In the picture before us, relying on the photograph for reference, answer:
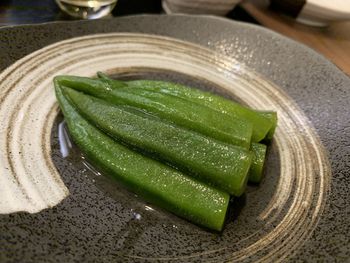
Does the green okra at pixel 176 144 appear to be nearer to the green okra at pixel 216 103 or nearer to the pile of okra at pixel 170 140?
the pile of okra at pixel 170 140

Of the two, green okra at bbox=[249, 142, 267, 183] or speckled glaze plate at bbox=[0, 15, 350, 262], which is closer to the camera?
speckled glaze plate at bbox=[0, 15, 350, 262]

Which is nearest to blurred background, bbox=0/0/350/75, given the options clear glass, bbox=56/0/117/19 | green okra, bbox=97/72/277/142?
clear glass, bbox=56/0/117/19

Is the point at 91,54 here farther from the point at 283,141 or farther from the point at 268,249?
the point at 268,249

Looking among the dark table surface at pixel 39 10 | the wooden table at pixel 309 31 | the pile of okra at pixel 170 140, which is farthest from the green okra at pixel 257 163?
the wooden table at pixel 309 31

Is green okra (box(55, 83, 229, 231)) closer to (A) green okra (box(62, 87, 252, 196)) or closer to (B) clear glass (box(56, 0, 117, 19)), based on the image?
(A) green okra (box(62, 87, 252, 196))

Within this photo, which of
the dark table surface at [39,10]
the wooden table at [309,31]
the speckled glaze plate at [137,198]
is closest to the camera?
the speckled glaze plate at [137,198]

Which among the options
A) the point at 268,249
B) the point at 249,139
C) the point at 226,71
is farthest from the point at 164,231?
the point at 226,71
